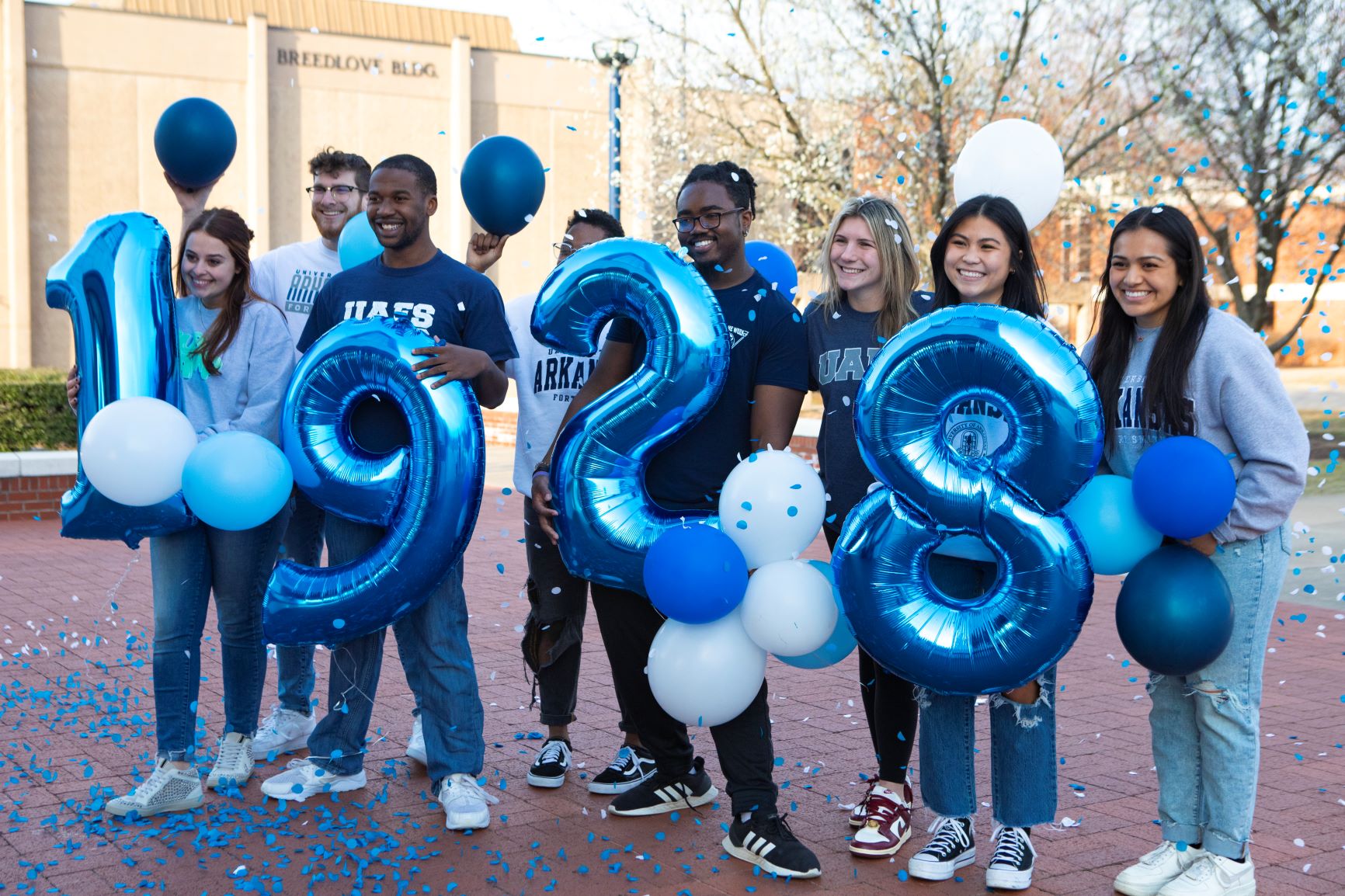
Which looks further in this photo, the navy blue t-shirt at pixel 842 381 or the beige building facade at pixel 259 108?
the beige building facade at pixel 259 108

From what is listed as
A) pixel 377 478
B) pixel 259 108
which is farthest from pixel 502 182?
pixel 259 108

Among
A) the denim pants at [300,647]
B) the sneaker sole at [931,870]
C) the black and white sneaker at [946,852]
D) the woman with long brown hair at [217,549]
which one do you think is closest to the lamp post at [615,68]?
the denim pants at [300,647]

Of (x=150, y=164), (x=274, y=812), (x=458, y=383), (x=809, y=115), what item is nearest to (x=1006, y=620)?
(x=458, y=383)

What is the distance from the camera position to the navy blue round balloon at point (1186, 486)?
3.00 m

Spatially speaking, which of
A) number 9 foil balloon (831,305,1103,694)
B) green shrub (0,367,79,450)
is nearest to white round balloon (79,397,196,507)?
number 9 foil balloon (831,305,1103,694)

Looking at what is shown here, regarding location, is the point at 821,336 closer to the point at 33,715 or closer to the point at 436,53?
the point at 33,715

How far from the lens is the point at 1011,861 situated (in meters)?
3.44

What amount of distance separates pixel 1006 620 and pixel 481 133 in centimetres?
2936

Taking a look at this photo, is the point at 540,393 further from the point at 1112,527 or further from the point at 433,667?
the point at 1112,527

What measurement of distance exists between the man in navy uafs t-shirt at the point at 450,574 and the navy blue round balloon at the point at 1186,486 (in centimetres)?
187

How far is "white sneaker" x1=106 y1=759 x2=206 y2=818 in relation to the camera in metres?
3.88

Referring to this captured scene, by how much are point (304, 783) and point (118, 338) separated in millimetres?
1517

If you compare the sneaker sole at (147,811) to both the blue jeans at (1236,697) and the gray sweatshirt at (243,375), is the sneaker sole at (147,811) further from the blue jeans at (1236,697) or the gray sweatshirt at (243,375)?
the blue jeans at (1236,697)

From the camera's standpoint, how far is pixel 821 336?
3873mm
